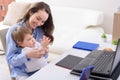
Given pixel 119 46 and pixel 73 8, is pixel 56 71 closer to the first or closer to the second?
pixel 119 46

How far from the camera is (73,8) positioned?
10.4 feet

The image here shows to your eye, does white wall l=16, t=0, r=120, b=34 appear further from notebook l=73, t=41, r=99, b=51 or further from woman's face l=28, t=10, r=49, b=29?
woman's face l=28, t=10, r=49, b=29

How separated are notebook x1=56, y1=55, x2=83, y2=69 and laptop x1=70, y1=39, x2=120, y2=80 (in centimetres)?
5

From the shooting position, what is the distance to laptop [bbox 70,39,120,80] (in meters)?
1.12

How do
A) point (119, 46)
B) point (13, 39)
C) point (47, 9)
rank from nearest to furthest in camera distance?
1. point (119, 46)
2. point (13, 39)
3. point (47, 9)

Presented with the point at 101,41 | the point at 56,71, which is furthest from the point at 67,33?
the point at 56,71

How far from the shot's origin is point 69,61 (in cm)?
137

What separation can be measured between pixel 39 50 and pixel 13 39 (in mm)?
258

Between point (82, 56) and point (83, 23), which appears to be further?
point (83, 23)

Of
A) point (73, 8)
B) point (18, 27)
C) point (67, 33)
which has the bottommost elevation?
point (67, 33)

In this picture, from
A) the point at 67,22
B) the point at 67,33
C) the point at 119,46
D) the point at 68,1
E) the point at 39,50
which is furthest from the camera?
the point at 68,1

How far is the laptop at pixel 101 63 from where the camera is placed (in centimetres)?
112

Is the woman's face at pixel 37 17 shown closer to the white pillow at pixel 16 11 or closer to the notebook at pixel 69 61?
the notebook at pixel 69 61

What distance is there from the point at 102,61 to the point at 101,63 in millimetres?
32
